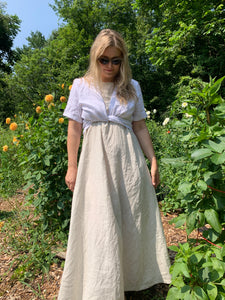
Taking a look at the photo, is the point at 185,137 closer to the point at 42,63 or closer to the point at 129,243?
the point at 129,243

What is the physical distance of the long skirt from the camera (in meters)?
1.23

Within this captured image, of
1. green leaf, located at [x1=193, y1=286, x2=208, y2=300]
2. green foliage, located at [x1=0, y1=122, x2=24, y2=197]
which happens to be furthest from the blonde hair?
green foliage, located at [x1=0, y1=122, x2=24, y2=197]

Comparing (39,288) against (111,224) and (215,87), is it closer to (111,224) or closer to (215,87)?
(111,224)

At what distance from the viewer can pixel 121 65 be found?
1.46 m

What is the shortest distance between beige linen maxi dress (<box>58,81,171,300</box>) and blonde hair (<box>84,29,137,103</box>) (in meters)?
0.09

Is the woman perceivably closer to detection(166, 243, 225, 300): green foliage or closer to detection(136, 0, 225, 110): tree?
detection(166, 243, 225, 300): green foliage

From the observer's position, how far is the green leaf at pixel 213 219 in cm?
93

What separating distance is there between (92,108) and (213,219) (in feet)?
2.96

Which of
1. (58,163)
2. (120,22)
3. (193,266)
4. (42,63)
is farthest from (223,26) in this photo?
(42,63)

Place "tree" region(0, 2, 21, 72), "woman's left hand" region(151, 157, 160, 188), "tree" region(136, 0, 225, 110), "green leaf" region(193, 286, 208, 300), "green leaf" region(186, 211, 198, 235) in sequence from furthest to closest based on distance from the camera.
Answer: "tree" region(0, 2, 21, 72), "tree" region(136, 0, 225, 110), "woman's left hand" region(151, 157, 160, 188), "green leaf" region(186, 211, 198, 235), "green leaf" region(193, 286, 208, 300)

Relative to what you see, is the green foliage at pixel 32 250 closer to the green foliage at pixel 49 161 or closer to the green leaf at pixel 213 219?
the green foliage at pixel 49 161

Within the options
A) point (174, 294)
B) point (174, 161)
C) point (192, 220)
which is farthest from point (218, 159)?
point (174, 294)

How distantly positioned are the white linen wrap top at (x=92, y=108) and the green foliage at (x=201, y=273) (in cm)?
83

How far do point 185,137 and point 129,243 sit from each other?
0.80 metres
